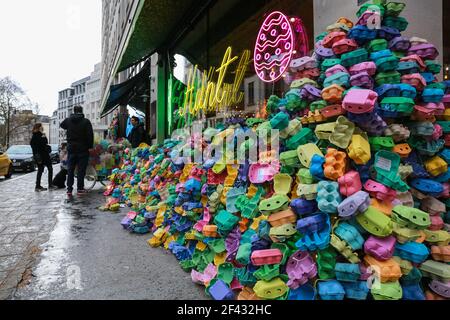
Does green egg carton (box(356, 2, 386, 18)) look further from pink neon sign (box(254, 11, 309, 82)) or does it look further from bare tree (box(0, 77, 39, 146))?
bare tree (box(0, 77, 39, 146))

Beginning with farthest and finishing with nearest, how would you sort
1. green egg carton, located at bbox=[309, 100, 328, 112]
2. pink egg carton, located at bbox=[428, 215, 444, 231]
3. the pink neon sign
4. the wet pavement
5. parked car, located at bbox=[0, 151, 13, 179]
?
parked car, located at bbox=[0, 151, 13, 179] → the pink neon sign → the wet pavement → green egg carton, located at bbox=[309, 100, 328, 112] → pink egg carton, located at bbox=[428, 215, 444, 231]

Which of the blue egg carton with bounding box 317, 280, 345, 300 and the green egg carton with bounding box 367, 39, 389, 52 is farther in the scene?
the green egg carton with bounding box 367, 39, 389, 52

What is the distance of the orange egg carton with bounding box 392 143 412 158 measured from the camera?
2.12 metres

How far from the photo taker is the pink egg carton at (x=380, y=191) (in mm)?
1949

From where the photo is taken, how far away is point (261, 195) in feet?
8.14

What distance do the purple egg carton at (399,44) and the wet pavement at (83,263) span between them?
2218 millimetres

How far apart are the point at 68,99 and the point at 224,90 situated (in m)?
126

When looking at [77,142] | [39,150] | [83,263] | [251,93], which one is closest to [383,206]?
[83,263]

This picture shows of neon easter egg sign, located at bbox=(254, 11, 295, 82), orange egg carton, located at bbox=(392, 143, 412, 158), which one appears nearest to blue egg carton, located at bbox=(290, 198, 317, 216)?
orange egg carton, located at bbox=(392, 143, 412, 158)

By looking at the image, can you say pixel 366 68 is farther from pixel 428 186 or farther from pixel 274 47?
pixel 274 47

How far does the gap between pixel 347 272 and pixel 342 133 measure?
2.53 feet

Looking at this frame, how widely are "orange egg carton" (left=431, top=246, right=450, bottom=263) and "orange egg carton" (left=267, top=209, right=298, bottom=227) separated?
812 millimetres

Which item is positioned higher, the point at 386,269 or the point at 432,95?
the point at 432,95

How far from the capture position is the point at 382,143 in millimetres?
2043
